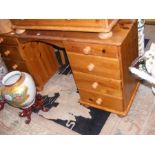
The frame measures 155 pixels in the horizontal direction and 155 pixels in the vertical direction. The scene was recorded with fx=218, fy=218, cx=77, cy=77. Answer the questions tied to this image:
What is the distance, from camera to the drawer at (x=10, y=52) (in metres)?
2.15

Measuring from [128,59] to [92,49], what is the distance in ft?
1.09

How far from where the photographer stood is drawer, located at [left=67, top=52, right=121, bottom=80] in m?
1.53

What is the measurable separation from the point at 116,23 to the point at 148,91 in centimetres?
83

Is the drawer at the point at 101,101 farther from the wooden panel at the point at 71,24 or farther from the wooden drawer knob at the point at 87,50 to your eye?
the wooden panel at the point at 71,24

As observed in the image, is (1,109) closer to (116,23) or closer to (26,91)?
(26,91)

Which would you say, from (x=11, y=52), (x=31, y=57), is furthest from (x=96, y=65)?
(x=11, y=52)

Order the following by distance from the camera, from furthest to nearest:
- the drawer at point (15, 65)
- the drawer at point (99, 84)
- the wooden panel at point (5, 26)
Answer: the drawer at point (15, 65) → the wooden panel at point (5, 26) → the drawer at point (99, 84)

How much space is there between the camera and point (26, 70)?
2.30 metres

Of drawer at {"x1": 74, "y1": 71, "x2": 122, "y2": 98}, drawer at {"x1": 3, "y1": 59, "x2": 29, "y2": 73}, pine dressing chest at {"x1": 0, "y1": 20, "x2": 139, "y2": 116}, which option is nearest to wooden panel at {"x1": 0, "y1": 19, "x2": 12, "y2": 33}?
pine dressing chest at {"x1": 0, "y1": 20, "x2": 139, "y2": 116}

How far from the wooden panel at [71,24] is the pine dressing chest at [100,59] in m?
0.02

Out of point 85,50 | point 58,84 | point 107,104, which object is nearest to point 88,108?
point 107,104

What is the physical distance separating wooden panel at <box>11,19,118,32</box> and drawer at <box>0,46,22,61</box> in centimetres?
36

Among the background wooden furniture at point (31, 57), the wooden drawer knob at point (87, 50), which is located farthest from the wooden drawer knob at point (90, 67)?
the background wooden furniture at point (31, 57)
